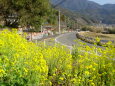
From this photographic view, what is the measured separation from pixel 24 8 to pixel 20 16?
172 centimetres

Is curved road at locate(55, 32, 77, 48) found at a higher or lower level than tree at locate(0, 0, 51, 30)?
lower

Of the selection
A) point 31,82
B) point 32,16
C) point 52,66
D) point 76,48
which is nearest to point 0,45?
point 52,66

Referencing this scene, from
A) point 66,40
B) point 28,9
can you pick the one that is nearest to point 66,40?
point 66,40

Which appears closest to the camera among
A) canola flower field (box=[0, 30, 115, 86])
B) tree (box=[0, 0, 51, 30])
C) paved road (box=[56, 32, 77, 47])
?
canola flower field (box=[0, 30, 115, 86])

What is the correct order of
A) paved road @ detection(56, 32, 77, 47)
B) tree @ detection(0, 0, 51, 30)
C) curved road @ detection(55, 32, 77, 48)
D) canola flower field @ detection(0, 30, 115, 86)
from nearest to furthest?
canola flower field @ detection(0, 30, 115, 86), curved road @ detection(55, 32, 77, 48), paved road @ detection(56, 32, 77, 47), tree @ detection(0, 0, 51, 30)

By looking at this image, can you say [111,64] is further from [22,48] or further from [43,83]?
[22,48]

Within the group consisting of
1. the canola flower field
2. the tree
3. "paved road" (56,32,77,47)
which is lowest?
"paved road" (56,32,77,47)

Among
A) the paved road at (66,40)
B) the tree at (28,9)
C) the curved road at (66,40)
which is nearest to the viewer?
the curved road at (66,40)

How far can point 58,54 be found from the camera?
23.6 ft

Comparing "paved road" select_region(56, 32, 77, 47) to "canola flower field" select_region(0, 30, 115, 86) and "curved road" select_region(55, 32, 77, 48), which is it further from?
"canola flower field" select_region(0, 30, 115, 86)

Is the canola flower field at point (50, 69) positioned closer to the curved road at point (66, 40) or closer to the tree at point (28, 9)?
the curved road at point (66, 40)

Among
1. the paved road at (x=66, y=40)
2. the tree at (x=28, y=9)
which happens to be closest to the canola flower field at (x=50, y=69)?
the paved road at (x=66, y=40)

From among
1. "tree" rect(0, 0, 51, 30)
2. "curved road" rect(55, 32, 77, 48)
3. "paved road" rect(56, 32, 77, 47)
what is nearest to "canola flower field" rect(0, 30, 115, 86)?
"curved road" rect(55, 32, 77, 48)

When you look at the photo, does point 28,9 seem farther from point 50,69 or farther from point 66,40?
point 50,69
